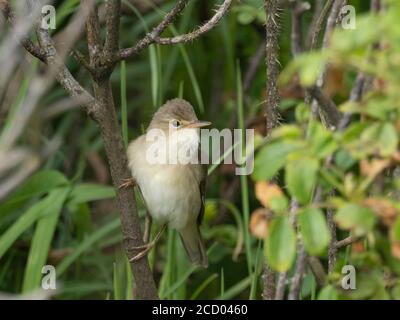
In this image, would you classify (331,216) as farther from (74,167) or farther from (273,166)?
(74,167)

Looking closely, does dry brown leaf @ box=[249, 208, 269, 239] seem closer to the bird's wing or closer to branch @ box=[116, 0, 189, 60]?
branch @ box=[116, 0, 189, 60]

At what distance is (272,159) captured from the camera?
73.2 inches

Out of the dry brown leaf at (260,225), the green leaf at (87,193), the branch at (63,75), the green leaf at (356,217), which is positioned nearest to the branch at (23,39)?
the branch at (63,75)

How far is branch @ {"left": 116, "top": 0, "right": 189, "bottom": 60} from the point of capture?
284 centimetres

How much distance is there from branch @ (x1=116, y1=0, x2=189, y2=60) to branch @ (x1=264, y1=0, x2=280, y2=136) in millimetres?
378

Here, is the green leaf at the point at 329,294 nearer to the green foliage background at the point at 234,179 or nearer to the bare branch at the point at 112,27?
the green foliage background at the point at 234,179

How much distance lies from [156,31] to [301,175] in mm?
1201

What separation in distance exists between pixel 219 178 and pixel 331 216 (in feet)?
8.41

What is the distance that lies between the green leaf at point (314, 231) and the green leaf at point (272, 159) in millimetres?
128

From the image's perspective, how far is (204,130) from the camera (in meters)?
4.53

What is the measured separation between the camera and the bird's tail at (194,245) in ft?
14.5

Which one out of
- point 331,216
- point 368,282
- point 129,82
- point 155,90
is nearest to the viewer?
point 368,282
